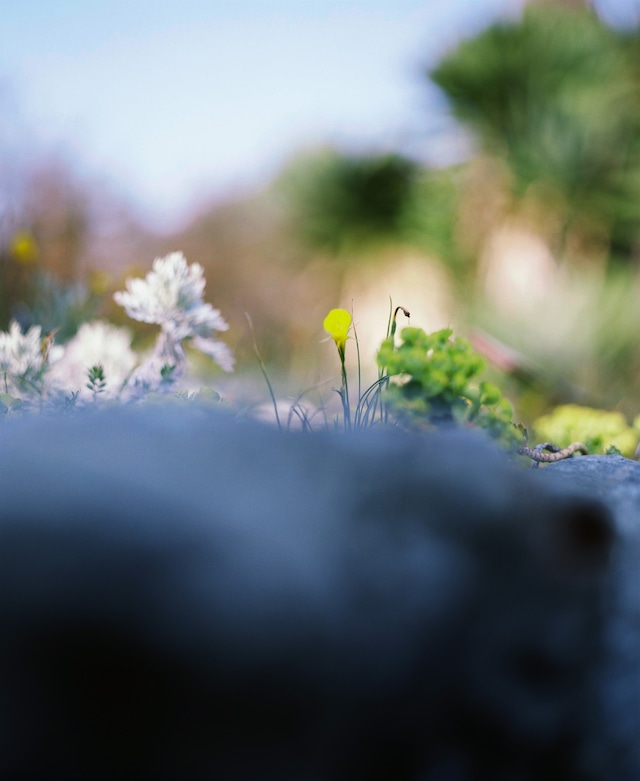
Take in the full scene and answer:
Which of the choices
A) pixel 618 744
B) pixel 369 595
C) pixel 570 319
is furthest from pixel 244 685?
pixel 570 319

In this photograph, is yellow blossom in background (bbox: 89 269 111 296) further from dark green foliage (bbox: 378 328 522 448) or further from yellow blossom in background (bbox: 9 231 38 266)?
dark green foliage (bbox: 378 328 522 448)

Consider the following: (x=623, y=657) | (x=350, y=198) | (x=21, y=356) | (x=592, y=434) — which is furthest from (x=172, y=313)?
(x=350, y=198)

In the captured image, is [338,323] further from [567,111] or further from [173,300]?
[567,111]

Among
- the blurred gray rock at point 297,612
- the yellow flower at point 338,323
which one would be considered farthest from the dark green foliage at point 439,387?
the blurred gray rock at point 297,612

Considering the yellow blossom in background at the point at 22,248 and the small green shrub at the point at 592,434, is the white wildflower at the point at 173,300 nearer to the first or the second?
the small green shrub at the point at 592,434

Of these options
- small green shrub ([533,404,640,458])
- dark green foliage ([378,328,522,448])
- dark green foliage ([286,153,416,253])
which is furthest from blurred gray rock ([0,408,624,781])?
dark green foliage ([286,153,416,253])
